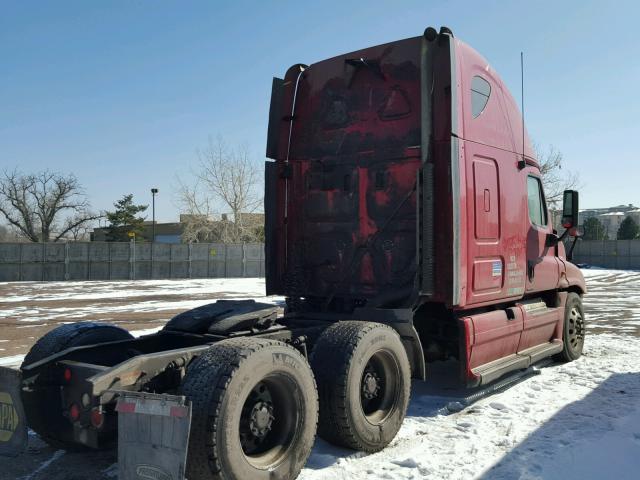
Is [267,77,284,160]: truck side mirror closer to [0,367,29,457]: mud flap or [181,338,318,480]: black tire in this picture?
[181,338,318,480]: black tire

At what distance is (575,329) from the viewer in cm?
818

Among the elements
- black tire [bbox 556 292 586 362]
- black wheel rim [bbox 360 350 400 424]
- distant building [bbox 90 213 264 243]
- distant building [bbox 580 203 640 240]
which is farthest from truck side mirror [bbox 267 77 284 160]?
distant building [bbox 580 203 640 240]

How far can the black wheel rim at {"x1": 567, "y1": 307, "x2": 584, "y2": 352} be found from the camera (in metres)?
8.05

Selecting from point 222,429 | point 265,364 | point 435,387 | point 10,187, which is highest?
point 10,187

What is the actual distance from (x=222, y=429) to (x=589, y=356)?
6.98 meters

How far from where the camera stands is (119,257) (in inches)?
1216

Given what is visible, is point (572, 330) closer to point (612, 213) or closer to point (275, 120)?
point (275, 120)

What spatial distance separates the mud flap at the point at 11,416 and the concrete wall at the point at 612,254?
4953 cm

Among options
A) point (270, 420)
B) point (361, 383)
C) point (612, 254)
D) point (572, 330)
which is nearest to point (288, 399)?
point (270, 420)

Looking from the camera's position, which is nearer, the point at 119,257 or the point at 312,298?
the point at 312,298

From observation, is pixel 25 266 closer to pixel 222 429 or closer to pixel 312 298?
pixel 312 298

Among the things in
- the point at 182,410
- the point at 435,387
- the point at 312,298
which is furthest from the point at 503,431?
the point at 182,410

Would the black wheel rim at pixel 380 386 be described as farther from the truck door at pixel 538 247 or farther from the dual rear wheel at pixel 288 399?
the truck door at pixel 538 247

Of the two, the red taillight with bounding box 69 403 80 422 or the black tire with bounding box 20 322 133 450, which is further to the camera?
the black tire with bounding box 20 322 133 450
